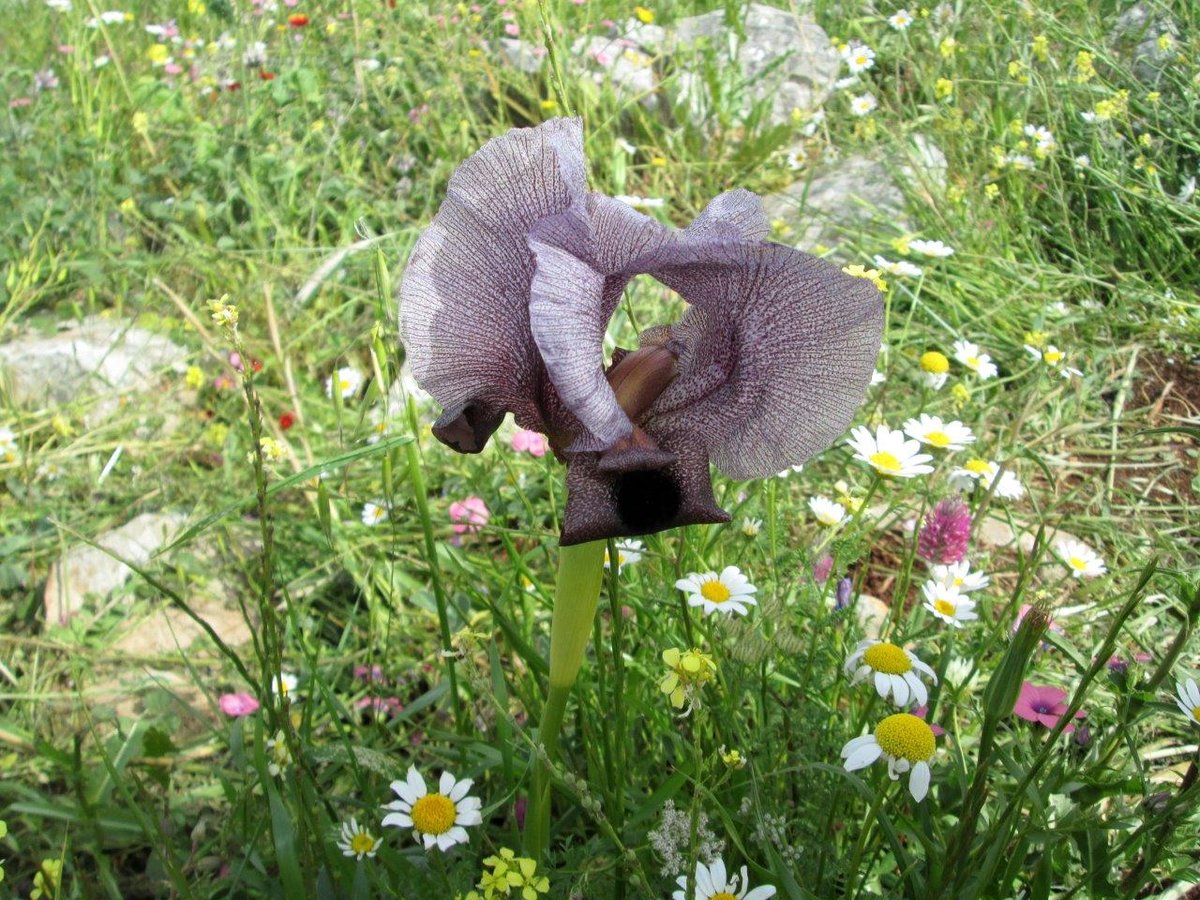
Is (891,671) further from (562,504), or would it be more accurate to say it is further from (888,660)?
(562,504)

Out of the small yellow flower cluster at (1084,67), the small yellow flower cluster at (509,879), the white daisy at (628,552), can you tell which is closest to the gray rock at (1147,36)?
the small yellow flower cluster at (1084,67)

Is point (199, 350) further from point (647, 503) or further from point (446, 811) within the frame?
point (647, 503)

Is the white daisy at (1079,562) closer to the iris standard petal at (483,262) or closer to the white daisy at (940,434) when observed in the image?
the white daisy at (940,434)

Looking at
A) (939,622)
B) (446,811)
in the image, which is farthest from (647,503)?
(939,622)

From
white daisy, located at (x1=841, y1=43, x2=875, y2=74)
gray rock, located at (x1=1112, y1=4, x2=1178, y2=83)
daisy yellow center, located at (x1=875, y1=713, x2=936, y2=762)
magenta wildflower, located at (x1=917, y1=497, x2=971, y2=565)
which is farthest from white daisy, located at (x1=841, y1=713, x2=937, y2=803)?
white daisy, located at (x1=841, y1=43, x2=875, y2=74)

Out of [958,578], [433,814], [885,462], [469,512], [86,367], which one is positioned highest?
[885,462]

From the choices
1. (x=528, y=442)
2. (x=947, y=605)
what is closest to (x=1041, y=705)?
(x=947, y=605)

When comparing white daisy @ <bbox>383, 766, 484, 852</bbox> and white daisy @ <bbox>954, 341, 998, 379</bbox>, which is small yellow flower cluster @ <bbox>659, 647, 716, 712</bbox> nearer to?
white daisy @ <bbox>383, 766, 484, 852</bbox>
